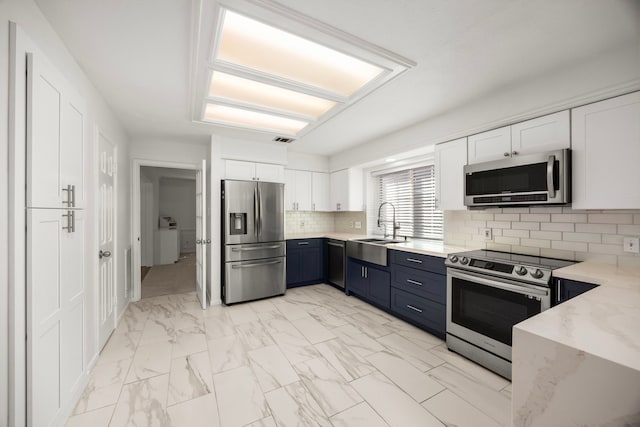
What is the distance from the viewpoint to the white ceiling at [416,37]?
1.41m

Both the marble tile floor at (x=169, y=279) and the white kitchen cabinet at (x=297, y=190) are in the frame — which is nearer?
the marble tile floor at (x=169, y=279)

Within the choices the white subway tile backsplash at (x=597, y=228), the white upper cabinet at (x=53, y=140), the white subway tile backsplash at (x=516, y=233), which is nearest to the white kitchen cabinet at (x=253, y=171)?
the white upper cabinet at (x=53, y=140)

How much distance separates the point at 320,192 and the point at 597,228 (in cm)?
371

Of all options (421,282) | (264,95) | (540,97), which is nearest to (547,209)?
(540,97)

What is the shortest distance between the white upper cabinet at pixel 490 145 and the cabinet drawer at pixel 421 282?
122 centimetres

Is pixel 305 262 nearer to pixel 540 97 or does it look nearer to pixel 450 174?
pixel 450 174

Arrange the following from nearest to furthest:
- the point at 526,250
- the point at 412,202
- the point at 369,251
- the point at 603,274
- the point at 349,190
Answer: the point at 603,274, the point at 526,250, the point at 369,251, the point at 412,202, the point at 349,190

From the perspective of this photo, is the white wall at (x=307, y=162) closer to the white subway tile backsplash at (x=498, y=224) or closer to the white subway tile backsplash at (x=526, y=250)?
the white subway tile backsplash at (x=498, y=224)

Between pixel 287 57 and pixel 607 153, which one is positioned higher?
pixel 287 57

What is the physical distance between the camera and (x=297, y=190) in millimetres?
4723

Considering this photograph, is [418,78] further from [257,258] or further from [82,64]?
[257,258]

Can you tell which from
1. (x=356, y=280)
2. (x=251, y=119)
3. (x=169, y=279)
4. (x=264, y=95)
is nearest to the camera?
(x=264, y=95)

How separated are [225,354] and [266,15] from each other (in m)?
2.62

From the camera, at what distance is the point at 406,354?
90.4 inches
